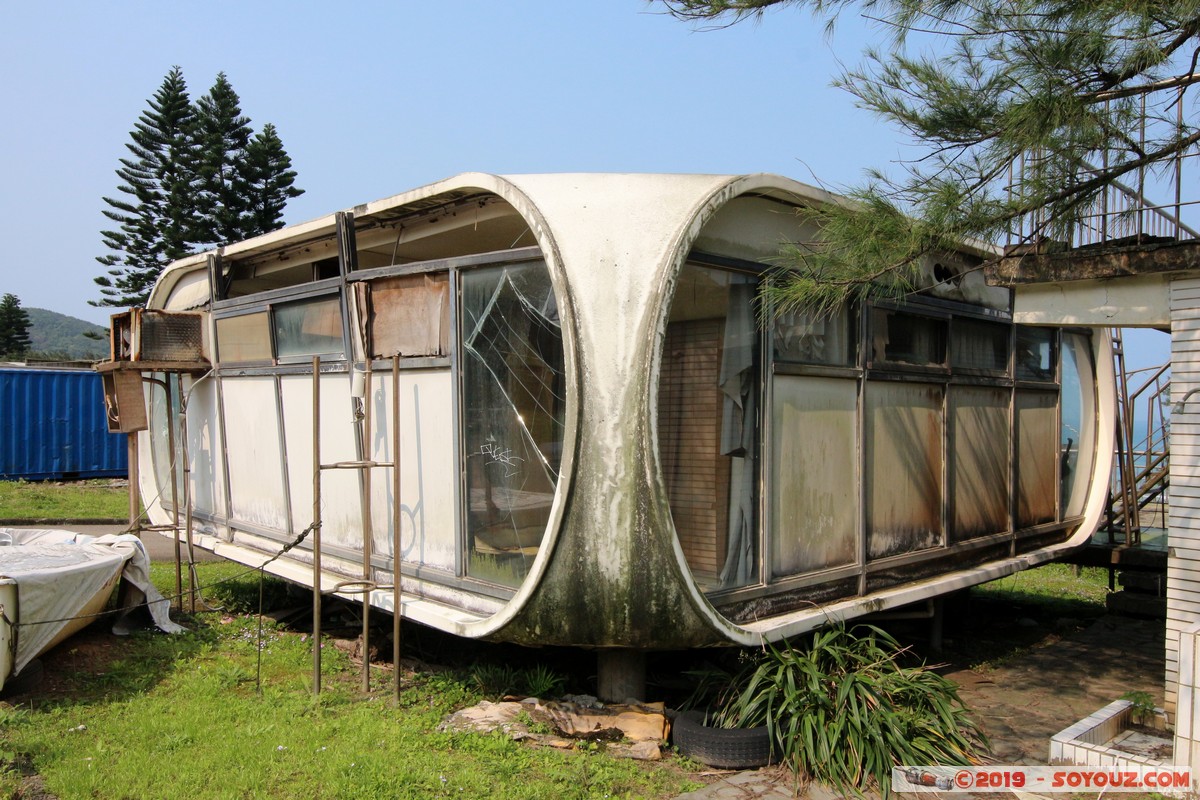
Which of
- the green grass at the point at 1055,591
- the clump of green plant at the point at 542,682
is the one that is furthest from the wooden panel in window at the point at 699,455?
the green grass at the point at 1055,591

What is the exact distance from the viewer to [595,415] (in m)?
4.70

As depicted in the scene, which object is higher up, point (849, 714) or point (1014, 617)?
point (849, 714)

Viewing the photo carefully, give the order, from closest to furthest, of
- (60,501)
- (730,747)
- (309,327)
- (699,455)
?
(730,747) < (699,455) < (309,327) < (60,501)

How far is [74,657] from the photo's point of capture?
6.34 m

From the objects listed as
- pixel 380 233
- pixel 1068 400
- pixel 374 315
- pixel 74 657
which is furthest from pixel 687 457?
pixel 1068 400

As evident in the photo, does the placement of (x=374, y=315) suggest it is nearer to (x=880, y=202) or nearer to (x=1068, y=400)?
(x=880, y=202)

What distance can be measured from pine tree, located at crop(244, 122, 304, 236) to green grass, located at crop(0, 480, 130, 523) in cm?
729

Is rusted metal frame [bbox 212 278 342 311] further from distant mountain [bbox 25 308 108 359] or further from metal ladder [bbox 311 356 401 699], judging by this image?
distant mountain [bbox 25 308 108 359]

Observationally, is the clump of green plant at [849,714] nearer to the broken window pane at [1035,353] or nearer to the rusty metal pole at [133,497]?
the broken window pane at [1035,353]

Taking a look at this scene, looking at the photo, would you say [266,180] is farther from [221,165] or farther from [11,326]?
[11,326]

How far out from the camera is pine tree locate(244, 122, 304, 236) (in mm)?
23016

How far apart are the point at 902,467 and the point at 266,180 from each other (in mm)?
20185

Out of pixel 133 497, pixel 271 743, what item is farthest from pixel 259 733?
pixel 133 497

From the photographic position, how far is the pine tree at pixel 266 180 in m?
23.0
